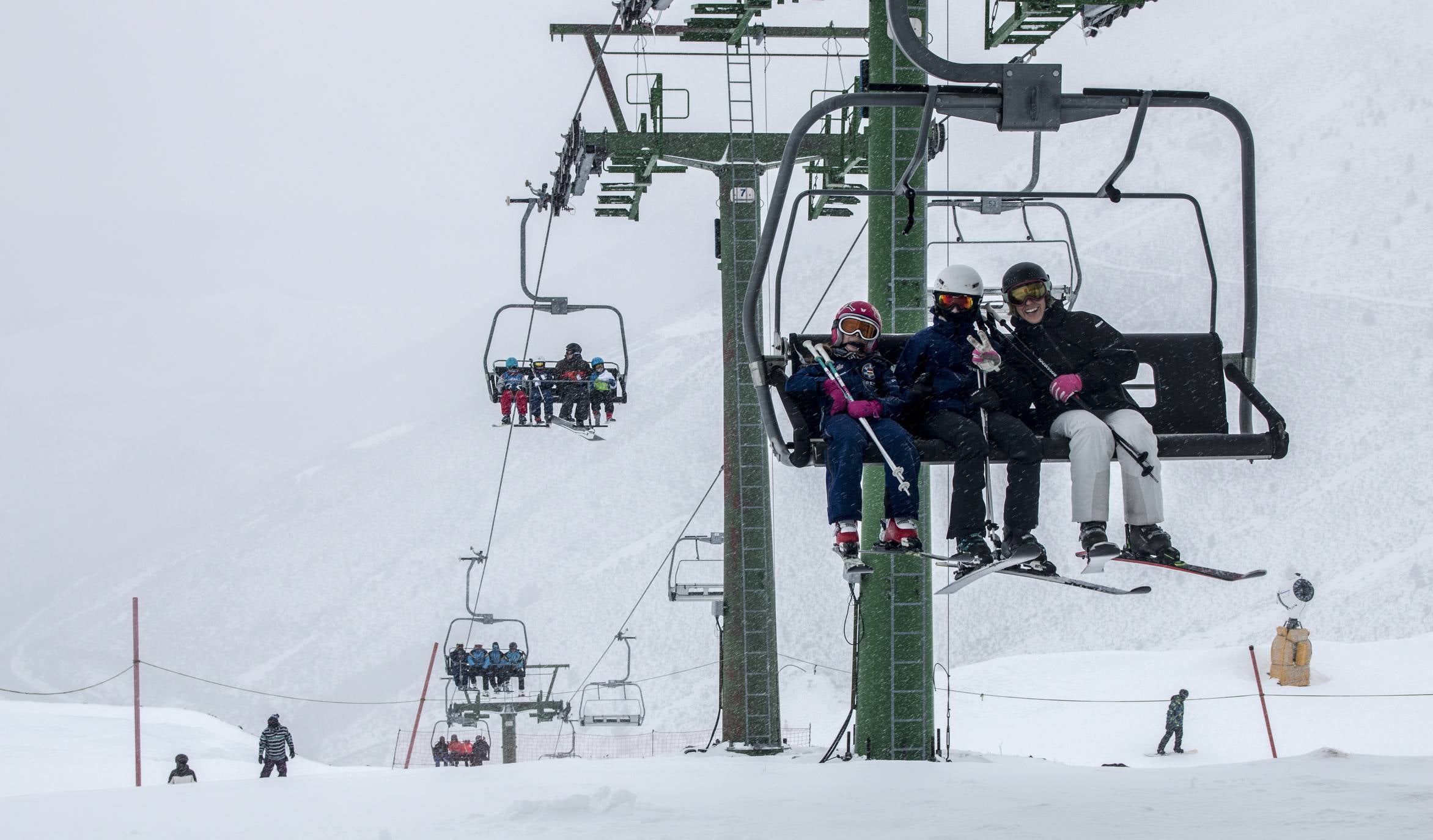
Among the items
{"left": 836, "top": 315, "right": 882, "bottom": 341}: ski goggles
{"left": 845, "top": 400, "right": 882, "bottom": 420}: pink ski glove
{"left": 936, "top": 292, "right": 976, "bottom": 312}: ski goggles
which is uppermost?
{"left": 936, "top": 292, "right": 976, "bottom": 312}: ski goggles

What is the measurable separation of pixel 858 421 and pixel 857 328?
43cm

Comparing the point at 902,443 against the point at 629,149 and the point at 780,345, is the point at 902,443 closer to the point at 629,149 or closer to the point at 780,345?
the point at 780,345

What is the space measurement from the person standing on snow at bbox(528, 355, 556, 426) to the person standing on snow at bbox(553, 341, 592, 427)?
0.11 m

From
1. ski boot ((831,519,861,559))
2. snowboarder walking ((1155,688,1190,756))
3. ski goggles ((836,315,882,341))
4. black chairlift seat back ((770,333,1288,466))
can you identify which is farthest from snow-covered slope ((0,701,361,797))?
ski goggles ((836,315,882,341))

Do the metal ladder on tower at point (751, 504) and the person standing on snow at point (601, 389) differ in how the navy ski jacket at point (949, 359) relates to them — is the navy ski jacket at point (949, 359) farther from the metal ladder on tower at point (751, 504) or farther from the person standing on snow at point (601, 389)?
the person standing on snow at point (601, 389)

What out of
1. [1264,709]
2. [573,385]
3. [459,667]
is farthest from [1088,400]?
[459,667]

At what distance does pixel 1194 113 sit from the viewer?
112125 mm

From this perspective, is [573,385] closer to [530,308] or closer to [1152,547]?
[530,308]

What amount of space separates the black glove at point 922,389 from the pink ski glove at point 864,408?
23 cm

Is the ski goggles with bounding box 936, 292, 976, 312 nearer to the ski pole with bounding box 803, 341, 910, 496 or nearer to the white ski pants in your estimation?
the ski pole with bounding box 803, 341, 910, 496

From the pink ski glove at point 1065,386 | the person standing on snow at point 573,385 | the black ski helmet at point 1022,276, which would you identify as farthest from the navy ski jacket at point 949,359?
the person standing on snow at point 573,385

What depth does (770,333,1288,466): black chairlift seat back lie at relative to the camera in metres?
6.27

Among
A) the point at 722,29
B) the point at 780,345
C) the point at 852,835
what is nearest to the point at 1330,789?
the point at 852,835

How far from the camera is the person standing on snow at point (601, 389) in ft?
58.1
